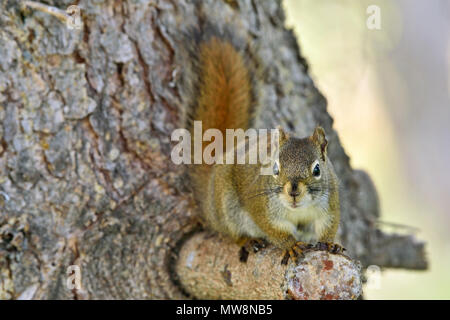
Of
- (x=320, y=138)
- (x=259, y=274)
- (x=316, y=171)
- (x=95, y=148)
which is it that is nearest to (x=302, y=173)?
(x=316, y=171)

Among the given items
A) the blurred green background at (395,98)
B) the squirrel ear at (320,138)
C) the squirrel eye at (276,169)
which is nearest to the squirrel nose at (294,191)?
the squirrel eye at (276,169)

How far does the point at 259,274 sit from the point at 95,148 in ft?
2.42

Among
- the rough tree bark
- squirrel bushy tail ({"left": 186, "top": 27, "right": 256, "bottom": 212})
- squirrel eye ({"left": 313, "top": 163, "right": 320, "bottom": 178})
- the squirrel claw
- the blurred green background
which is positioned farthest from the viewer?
the blurred green background

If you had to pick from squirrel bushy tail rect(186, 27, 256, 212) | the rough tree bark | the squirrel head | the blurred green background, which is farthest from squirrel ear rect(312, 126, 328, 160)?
the blurred green background

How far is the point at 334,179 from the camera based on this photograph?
181 centimetres

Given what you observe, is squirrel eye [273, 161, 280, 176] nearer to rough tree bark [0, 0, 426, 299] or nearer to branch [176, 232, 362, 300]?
branch [176, 232, 362, 300]

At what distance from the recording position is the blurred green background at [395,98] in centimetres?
272

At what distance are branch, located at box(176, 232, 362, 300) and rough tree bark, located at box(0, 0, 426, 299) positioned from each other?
9 cm

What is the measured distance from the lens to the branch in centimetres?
136

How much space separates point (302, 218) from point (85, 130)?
2.72 ft

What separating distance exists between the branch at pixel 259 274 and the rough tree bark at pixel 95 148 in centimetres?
9

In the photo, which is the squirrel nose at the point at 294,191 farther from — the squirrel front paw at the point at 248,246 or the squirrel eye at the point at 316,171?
the squirrel front paw at the point at 248,246

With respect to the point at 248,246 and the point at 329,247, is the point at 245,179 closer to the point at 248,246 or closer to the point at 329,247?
the point at 248,246
